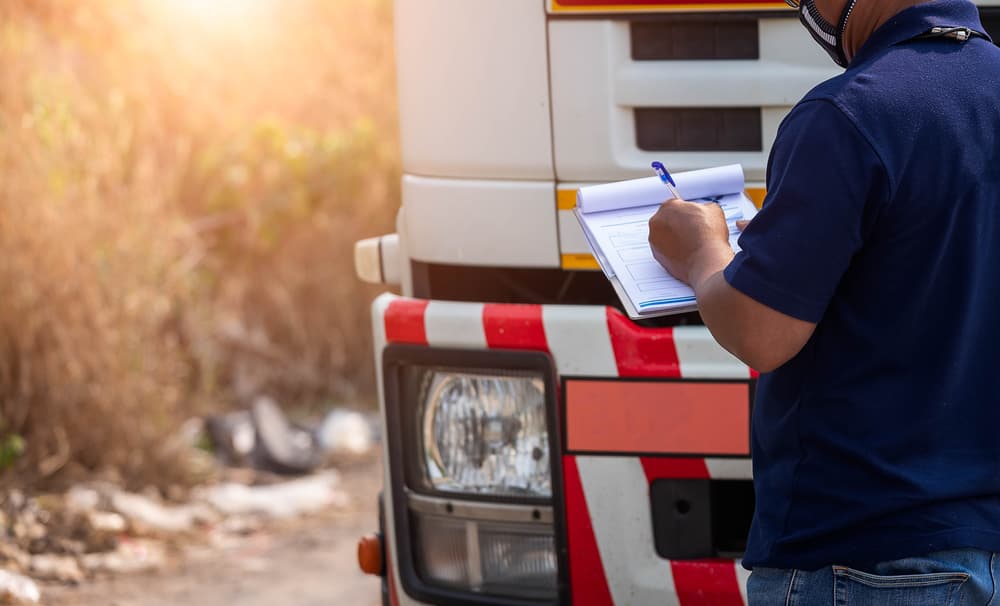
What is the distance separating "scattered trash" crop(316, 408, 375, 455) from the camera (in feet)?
19.3

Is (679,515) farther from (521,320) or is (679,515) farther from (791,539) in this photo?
(791,539)

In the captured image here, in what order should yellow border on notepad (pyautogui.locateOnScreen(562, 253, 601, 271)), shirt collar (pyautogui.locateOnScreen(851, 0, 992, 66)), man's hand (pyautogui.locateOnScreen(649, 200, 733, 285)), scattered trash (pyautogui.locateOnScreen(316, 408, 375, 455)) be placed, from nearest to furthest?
shirt collar (pyautogui.locateOnScreen(851, 0, 992, 66)) → man's hand (pyautogui.locateOnScreen(649, 200, 733, 285)) → yellow border on notepad (pyautogui.locateOnScreen(562, 253, 601, 271)) → scattered trash (pyautogui.locateOnScreen(316, 408, 375, 455))

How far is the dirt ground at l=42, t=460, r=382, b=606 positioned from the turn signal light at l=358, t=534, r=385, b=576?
1.56 meters

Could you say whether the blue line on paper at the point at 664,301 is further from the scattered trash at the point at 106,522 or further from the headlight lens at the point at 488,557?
the scattered trash at the point at 106,522

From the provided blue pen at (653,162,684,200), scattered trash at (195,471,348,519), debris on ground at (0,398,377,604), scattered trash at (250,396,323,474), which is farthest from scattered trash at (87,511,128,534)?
blue pen at (653,162,684,200)

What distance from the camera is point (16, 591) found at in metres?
3.91

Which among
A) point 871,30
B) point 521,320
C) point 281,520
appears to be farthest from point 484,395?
point 281,520

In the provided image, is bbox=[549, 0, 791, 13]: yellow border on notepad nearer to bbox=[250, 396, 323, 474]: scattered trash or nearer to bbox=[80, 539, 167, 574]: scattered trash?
bbox=[80, 539, 167, 574]: scattered trash

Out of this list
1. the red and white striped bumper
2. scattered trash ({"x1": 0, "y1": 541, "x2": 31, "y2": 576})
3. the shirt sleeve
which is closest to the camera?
the shirt sleeve

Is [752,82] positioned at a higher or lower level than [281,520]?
higher

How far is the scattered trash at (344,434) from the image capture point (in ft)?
19.3

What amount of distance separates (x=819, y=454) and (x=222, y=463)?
4.32m

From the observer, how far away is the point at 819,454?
1.58 m

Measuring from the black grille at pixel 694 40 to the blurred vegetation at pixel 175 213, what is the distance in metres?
3.06
